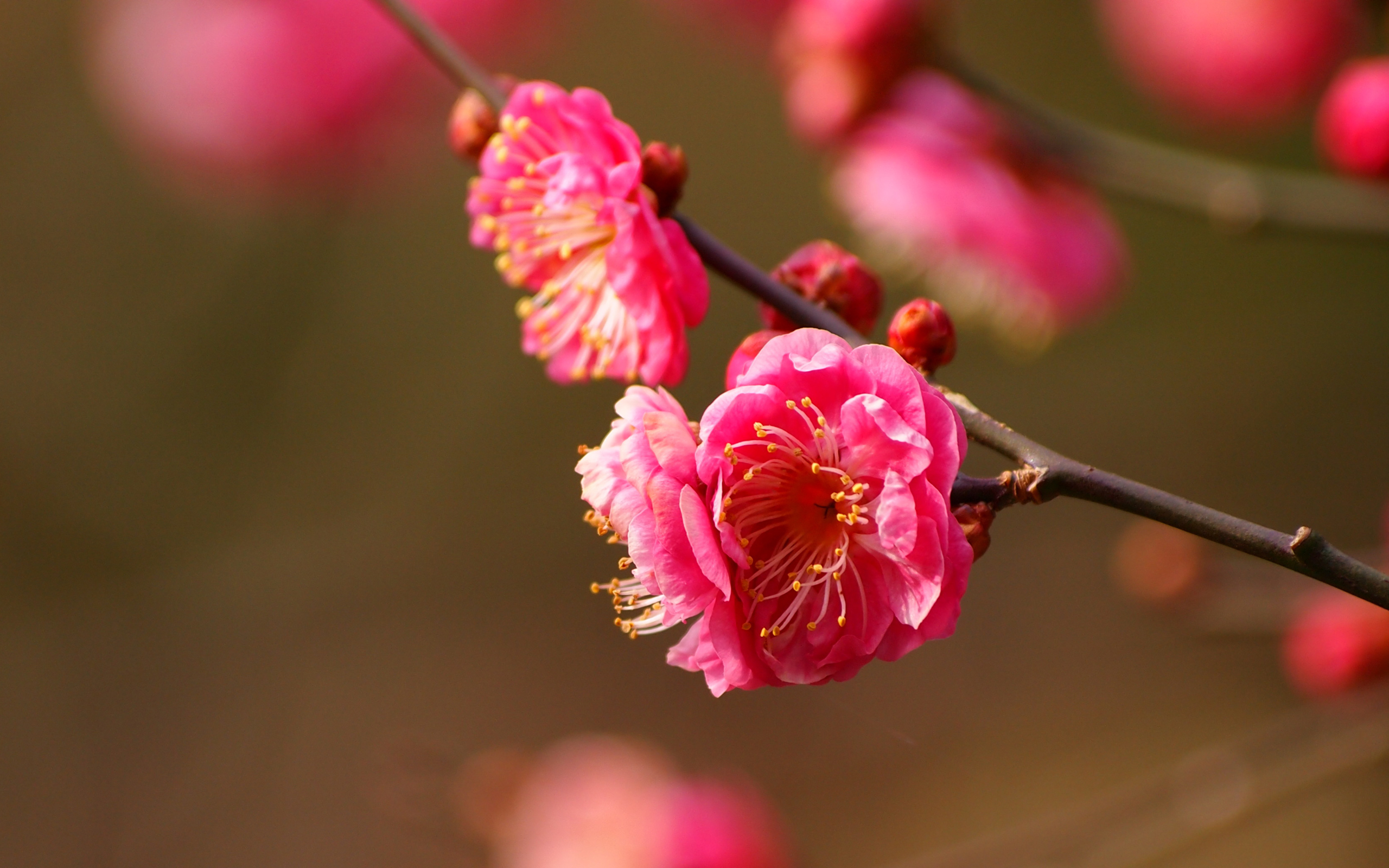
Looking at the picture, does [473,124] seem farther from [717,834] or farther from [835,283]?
[717,834]

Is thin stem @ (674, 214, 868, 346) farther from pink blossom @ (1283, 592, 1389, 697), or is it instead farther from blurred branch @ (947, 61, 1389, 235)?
pink blossom @ (1283, 592, 1389, 697)

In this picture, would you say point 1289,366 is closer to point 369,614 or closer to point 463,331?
point 463,331

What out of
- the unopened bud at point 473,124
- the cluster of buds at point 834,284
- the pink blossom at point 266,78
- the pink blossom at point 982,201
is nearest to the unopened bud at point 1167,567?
the pink blossom at point 982,201

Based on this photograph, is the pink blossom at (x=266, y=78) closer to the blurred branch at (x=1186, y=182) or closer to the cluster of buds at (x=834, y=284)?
the blurred branch at (x=1186, y=182)

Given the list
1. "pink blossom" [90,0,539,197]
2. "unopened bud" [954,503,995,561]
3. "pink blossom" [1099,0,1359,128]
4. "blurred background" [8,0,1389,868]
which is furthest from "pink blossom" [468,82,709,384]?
"blurred background" [8,0,1389,868]

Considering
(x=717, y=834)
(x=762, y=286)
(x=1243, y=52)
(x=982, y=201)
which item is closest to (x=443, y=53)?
(x=762, y=286)

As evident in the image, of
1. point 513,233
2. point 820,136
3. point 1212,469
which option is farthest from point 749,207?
point 513,233
